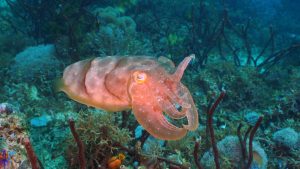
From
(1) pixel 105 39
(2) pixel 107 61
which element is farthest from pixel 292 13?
(2) pixel 107 61

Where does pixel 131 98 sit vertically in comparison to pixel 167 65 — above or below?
below

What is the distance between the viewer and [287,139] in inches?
206

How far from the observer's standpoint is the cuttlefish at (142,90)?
282cm

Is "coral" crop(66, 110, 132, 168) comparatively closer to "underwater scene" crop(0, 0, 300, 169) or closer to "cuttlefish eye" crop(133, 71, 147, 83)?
"underwater scene" crop(0, 0, 300, 169)

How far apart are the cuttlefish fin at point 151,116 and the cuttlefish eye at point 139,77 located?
2.6 inches

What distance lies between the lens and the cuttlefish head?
2787 mm

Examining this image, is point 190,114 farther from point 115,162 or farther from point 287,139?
point 287,139

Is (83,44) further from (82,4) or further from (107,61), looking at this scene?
(107,61)

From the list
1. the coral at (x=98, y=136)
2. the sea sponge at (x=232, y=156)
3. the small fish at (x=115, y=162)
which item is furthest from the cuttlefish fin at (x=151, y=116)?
the sea sponge at (x=232, y=156)

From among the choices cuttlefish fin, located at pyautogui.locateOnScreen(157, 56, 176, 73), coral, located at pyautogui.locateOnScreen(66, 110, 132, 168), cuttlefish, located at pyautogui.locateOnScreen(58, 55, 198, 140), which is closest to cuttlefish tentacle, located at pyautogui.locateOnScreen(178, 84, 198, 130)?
cuttlefish, located at pyautogui.locateOnScreen(58, 55, 198, 140)

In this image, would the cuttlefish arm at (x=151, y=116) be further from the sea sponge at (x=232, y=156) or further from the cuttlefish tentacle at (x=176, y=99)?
the sea sponge at (x=232, y=156)

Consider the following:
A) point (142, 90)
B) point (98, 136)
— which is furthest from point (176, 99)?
point (98, 136)

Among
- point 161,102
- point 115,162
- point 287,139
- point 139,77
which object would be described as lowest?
point 287,139

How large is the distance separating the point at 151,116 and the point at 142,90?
0.88 feet
